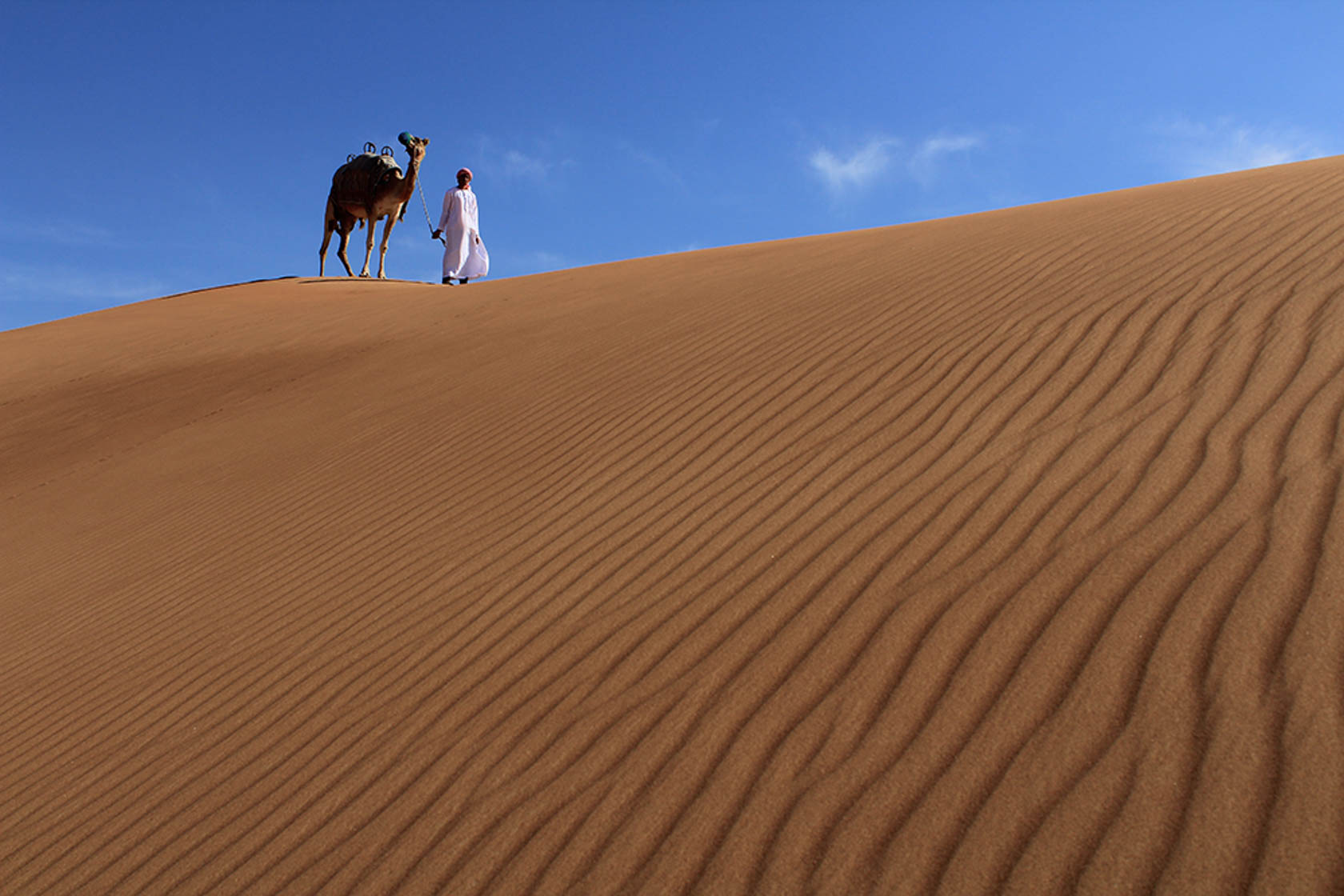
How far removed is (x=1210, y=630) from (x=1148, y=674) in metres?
0.24

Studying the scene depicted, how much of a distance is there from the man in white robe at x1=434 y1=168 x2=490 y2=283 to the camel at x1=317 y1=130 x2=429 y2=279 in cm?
171

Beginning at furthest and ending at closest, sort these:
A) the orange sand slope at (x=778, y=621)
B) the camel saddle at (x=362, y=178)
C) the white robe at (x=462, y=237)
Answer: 1. the camel saddle at (x=362, y=178)
2. the white robe at (x=462, y=237)
3. the orange sand slope at (x=778, y=621)

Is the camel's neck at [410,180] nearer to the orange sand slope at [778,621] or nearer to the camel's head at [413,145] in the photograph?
the camel's head at [413,145]

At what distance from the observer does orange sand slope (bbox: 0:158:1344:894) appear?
227 cm

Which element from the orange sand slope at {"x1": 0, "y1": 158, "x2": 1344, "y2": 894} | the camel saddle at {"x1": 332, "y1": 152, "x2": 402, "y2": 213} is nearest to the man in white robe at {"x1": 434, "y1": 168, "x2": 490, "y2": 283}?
the camel saddle at {"x1": 332, "y1": 152, "x2": 402, "y2": 213}

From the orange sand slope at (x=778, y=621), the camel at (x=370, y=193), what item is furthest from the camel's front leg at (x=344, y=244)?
the orange sand slope at (x=778, y=621)

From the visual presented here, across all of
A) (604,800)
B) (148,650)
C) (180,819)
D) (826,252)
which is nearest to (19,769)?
(148,650)

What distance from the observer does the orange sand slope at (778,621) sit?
7.45 ft

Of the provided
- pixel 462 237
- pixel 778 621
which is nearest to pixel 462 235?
pixel 462 237

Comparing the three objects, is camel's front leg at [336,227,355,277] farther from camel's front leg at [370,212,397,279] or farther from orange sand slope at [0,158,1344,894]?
orange sand slope at [0,158,1344,894]

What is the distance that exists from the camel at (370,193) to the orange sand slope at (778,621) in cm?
1180

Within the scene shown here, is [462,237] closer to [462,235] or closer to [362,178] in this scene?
[462,235]

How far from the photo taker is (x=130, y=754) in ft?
11.7

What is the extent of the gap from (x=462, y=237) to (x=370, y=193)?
3.00 meters
